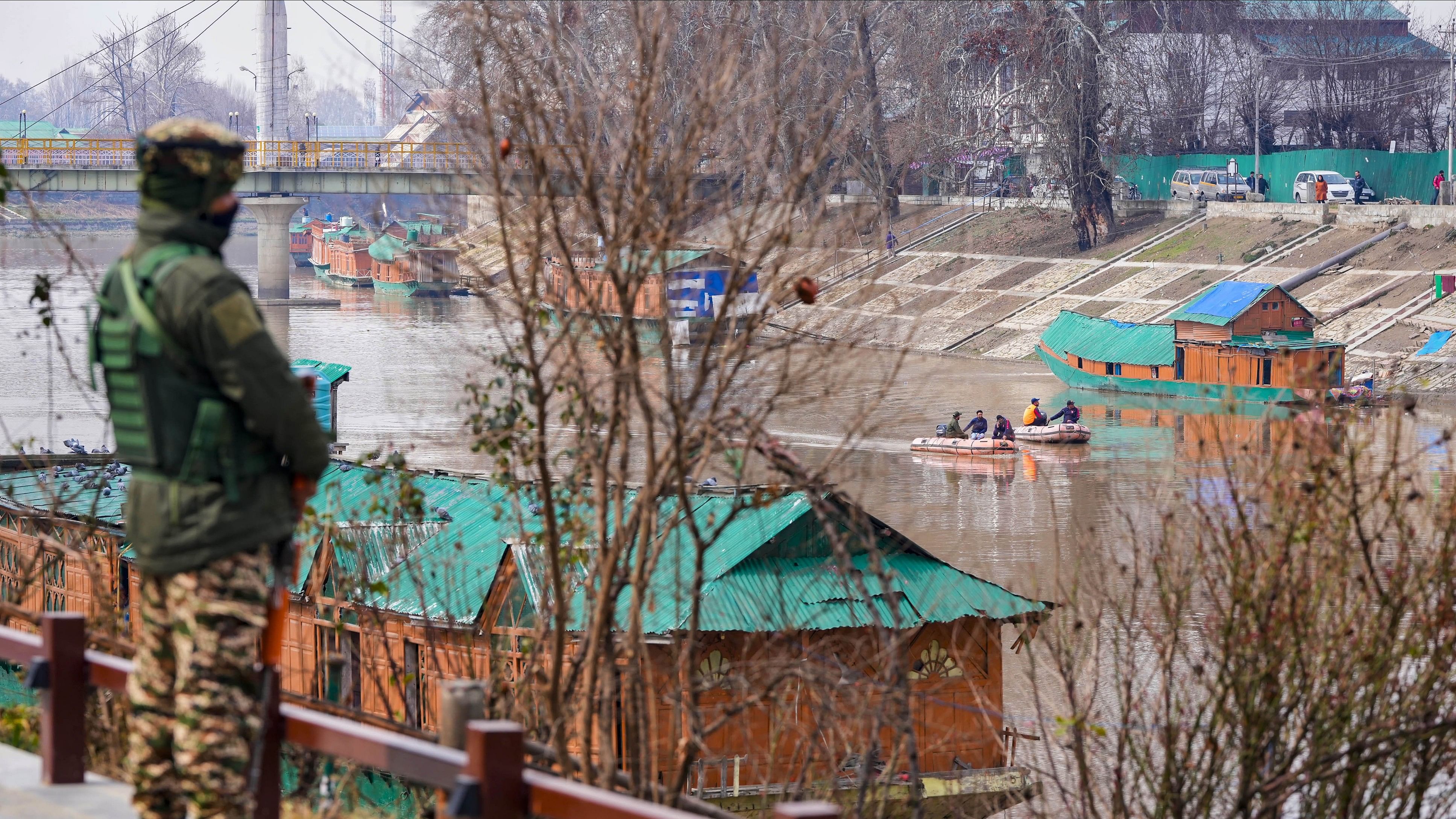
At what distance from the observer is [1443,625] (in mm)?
8773

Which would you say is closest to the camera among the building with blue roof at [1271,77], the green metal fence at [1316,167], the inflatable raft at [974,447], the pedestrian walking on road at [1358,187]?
the inflatable raft at [974,447]

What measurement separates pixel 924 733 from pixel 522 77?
8642mm

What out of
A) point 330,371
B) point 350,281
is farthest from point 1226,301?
point 350,281

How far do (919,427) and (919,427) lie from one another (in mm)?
65

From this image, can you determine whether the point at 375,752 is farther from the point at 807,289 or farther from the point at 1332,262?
the point at 1332,262

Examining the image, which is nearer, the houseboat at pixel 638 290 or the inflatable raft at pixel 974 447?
the houseboat at pixel 638 290

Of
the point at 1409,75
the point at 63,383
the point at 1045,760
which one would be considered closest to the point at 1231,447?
the point at 1045,760

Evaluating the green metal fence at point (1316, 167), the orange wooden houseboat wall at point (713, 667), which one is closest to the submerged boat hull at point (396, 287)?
the green metal fence at point (1316, 167)

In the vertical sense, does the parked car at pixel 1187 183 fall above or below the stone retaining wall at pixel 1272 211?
above

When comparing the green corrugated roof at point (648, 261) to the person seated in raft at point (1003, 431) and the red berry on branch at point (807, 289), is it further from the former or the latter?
the person seated in raft at point (1003, 431)

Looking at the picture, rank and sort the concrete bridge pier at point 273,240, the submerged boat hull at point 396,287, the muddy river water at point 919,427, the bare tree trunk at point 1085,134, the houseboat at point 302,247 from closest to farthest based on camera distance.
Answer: the muddy river water at point 919,427 → the bare tree trunk at point 1085,134 → the concrete bridge pier at point 273,240 → the submerged boat hull at point 396,287 → the houseboat at point 302,247

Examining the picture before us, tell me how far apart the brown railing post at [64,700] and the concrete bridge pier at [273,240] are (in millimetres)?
70744

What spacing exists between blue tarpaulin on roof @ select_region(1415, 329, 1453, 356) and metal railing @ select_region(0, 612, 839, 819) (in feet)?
140

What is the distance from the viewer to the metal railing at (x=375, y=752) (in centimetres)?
470
